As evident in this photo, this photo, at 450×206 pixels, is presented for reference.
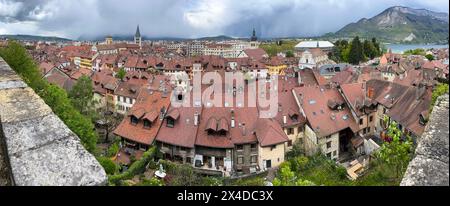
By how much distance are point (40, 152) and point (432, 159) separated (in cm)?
270

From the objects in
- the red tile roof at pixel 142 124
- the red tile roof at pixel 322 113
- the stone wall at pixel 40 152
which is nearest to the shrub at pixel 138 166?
the red tile roof at pixel 142 124

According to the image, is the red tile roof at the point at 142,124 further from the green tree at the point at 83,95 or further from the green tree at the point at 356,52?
the green tree at the point at 356,52

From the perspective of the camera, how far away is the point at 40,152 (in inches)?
112

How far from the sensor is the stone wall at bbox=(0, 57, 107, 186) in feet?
8.65

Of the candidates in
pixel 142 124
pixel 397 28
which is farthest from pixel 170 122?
pixel 397 28

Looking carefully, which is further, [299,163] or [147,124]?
[147,124]

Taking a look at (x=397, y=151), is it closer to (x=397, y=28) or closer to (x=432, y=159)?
(x=432, y=159)

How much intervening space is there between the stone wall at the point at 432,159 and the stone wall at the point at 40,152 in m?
2.05

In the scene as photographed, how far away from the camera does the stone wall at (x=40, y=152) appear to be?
8.65ft

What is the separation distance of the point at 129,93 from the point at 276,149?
20.0m

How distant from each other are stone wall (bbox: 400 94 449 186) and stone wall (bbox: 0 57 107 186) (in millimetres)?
2052
